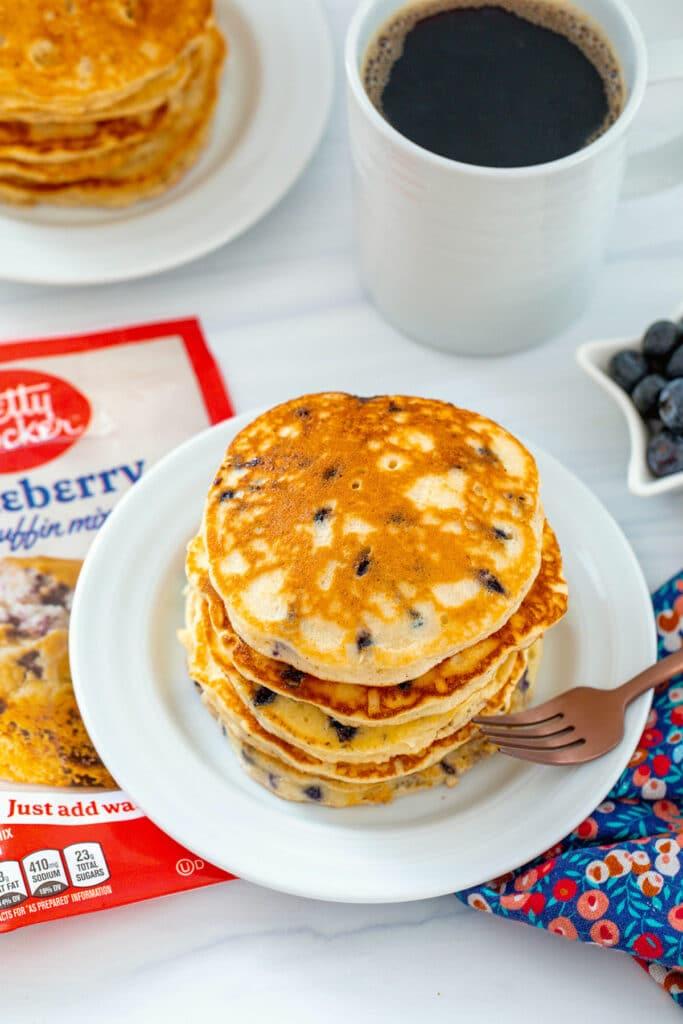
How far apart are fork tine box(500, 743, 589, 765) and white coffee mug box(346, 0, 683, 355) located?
60 centimetres

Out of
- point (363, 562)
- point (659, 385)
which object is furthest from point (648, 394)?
point (363, 562)

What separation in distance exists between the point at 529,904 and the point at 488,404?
26.7 inches

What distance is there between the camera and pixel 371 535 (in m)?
1.08

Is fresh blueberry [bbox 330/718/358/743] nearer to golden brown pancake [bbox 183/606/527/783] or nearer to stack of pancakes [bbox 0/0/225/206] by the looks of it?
golden brown pancake [bbox 183/606/527/783]

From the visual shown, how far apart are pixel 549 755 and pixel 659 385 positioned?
0.51 meters

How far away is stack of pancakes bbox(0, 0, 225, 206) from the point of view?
4.76 ft

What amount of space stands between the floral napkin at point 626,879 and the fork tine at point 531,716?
0.42ft

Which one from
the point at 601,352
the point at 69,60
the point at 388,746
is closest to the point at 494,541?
the point at 388,746

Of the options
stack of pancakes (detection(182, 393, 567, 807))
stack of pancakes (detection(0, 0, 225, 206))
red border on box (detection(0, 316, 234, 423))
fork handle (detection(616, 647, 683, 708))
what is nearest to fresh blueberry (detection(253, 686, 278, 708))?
stack of pancakes (detection(182, 393, 567, 807))

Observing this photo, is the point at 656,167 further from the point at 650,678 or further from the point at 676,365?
the point at 650,678

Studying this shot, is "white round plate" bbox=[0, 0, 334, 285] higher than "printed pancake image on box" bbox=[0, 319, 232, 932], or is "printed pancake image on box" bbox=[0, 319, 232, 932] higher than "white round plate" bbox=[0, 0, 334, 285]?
"white round plate" bbox=[0, 0, 334, 285]

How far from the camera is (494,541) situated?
1.10 m

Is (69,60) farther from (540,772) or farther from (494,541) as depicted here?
(540,772)

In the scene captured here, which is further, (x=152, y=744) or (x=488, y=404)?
(x=488, y=404)
